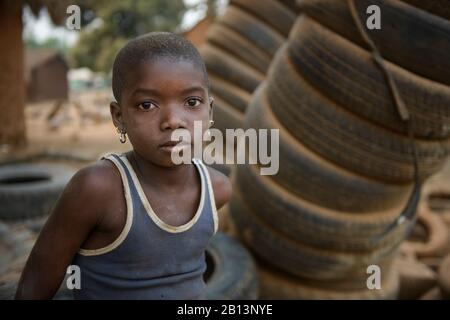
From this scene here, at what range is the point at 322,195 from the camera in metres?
1.84

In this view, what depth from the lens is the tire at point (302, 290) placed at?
6.57 ft

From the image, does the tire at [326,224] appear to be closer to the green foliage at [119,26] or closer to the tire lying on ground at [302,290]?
the tire lying on ground at [302,290]

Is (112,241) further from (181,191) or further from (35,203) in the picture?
(35,203)

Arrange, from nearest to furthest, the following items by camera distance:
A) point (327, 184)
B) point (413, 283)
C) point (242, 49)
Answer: point (327, 184), point (413, 283), point (242, 49)

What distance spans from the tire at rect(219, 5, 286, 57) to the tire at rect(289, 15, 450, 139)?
2331mm

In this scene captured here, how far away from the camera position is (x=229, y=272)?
184 cm

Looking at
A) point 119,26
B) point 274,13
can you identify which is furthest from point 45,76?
point 274,13

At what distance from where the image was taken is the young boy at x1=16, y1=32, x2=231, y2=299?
776 millimetres

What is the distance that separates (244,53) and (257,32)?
0.24 metres

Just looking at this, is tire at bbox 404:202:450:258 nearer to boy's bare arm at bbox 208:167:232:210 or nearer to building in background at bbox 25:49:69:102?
boy's bare arm at bbox 208:167:232:210

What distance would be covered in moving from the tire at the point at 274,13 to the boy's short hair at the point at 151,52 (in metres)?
3.32

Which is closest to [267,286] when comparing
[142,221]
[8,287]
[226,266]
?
[226,266]

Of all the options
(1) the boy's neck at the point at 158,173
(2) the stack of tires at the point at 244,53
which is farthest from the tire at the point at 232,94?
(1) the boy's neck at the point at 158,173

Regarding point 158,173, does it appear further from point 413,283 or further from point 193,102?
point 413,283
